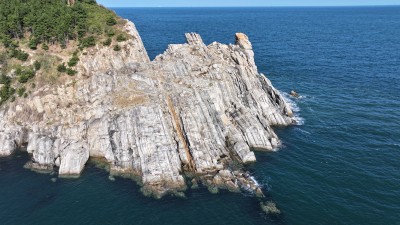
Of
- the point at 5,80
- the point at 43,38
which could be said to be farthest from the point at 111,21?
the point at 5,80

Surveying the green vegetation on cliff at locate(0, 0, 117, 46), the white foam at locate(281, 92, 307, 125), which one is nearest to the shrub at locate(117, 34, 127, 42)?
the green vegetation on cliff at locate(0, 0, 117, 46)

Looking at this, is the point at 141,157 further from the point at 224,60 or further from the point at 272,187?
the point at 224,60

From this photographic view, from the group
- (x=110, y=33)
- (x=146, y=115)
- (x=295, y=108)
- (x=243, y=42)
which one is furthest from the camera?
(x=243, y=42)

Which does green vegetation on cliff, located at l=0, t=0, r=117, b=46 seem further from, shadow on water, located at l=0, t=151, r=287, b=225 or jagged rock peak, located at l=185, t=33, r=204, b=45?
shadow on water, located at l=0, t=151, r=287, b=225

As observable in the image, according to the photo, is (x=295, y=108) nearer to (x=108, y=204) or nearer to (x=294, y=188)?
(x=294, y=188)

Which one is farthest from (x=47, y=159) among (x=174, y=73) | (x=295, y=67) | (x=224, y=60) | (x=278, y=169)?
(x=295, y=67)

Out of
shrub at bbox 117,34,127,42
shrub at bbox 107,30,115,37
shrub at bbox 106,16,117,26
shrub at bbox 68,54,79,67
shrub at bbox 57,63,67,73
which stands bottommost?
shrub at bbox 57,63,67,73

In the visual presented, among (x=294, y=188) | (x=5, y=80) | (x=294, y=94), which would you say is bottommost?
(x=294, y=188)
